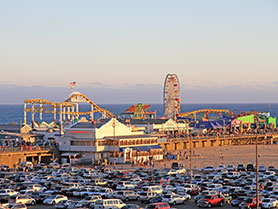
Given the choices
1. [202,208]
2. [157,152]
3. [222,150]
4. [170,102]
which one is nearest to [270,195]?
[202,208]

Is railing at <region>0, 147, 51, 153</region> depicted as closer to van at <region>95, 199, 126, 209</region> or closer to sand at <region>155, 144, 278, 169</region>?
sand at <region>155, 144, 278, 169</region>

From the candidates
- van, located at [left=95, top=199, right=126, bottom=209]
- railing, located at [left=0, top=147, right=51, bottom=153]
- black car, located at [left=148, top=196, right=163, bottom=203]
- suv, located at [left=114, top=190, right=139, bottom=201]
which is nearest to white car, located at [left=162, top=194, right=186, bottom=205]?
black car, located at [left=148, top=196, right=163, bottom=203]

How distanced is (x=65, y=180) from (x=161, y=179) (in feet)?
29.7

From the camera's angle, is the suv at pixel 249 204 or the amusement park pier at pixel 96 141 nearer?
the suv at pixel 249 204

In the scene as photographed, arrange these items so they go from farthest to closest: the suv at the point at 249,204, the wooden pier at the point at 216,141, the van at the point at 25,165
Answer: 1. the wooden pier at the point at 216,141
2. the van at the point at 25,165
3. the suv at the point at 249,204

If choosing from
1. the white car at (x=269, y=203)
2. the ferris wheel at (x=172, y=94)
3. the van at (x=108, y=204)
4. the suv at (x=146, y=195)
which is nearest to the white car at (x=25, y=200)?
the van at (x=108, y=204)

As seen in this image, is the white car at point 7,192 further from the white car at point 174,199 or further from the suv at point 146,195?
the white car at point 174,199

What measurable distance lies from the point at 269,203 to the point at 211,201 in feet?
13.3

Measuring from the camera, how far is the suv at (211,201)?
40062 millimetres

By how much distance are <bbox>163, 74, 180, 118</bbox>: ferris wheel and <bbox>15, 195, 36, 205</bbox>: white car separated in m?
82.8

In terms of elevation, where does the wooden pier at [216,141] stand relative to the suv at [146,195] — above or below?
above

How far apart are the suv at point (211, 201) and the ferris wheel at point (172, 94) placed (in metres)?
82.1

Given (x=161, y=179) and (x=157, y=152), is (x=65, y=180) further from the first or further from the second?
(x=157, y=152)

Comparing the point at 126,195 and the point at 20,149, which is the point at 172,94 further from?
the point at 126,195
